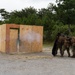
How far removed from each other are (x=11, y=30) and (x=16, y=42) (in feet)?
4.65

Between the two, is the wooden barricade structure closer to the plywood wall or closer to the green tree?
the plywood wall

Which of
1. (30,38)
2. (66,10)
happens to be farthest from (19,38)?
(66,10)

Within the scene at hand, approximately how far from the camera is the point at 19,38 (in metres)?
24.6

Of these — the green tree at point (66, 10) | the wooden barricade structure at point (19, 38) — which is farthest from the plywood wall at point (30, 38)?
the green tree at point (66, 10)

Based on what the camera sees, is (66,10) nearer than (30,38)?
No

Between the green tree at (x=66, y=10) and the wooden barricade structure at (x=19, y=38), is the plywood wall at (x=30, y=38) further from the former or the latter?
the green tree at (x=66, y=10)

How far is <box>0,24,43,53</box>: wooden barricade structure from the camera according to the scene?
24.3 m

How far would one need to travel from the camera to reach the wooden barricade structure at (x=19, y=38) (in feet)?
79.8

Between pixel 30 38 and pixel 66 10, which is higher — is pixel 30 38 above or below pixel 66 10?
below

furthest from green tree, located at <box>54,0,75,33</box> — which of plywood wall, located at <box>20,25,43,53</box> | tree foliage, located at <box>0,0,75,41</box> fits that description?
plywood wall, located at <box>20,25,43,53</box>

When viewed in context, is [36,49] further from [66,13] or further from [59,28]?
[59,28]

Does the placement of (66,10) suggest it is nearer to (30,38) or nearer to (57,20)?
(57,20)

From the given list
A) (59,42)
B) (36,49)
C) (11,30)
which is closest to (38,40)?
(36,49)

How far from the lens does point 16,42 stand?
81.4ft
